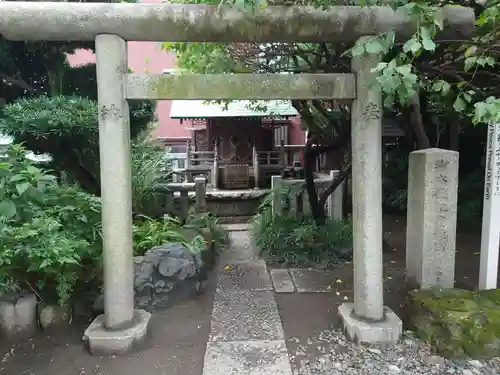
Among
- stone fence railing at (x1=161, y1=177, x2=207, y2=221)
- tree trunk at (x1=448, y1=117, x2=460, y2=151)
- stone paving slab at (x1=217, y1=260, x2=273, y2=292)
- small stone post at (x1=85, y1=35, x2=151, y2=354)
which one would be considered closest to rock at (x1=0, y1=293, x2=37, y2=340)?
small stone post at (x1=85, y1=35, x2=151, y2=354)

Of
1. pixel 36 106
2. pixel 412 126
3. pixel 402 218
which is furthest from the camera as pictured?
pixel 402 218

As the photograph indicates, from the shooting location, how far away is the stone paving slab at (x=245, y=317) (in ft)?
12.4

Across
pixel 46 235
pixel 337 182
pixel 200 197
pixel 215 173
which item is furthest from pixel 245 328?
pixel 215 173

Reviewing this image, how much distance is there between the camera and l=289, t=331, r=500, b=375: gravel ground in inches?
124

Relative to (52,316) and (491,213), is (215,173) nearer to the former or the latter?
(52,316)

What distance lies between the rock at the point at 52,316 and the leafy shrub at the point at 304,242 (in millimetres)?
3105

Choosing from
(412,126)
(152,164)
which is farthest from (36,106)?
(412,126)

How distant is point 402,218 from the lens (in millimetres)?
9375

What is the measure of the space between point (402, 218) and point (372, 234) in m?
6.33

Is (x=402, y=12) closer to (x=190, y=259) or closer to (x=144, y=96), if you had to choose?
(x=144, y=96)

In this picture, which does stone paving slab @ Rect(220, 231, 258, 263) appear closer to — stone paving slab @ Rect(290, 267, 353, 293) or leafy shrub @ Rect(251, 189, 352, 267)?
leafy shrub @ Rect(251, 189, 352, 267)

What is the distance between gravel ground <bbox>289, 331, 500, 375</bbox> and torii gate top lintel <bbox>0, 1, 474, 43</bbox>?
2.62 meters

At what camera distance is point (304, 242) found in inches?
244

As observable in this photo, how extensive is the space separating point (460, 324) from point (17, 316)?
3.75 metres
